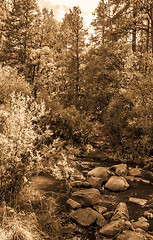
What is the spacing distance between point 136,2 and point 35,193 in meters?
9.72

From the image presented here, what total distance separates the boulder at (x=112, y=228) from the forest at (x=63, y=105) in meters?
0.81

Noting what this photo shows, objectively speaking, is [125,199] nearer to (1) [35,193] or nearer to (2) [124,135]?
(1) [35,193]

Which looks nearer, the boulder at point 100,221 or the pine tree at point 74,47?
the boulder at point 100,221

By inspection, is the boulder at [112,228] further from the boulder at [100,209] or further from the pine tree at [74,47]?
the pine tree at [74,47]

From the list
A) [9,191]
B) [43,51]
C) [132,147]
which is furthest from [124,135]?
[43,51]

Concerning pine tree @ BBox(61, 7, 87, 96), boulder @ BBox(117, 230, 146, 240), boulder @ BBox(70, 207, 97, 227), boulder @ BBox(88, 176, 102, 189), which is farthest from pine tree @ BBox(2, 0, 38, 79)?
boulder @ BBox(117, 230, 146, 240)

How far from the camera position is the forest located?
365 cm

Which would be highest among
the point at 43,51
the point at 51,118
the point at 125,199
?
the point at 43,51

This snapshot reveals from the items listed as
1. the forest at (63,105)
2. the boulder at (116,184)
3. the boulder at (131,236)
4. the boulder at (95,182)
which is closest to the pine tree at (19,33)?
the forest at (63,105)

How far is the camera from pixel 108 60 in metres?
13.5

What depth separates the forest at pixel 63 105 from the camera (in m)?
3.65

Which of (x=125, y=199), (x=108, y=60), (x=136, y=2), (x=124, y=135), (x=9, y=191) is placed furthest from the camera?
(x=108, y=60)

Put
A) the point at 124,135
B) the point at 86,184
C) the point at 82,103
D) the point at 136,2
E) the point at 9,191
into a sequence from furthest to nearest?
the point at 82,103, the point at 136,2, the point at 124,135, the point at 86,184, the point at 9,191

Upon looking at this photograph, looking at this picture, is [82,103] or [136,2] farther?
[82,103]
